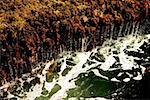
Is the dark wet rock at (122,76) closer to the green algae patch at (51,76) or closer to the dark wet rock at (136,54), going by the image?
the dark wet rock at (136,54)

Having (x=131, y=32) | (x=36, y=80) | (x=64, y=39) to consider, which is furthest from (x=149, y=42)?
(x=36, y=80)

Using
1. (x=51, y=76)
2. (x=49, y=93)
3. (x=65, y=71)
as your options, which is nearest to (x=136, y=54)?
(x=65, y=71)

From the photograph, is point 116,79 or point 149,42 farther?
point 149,42

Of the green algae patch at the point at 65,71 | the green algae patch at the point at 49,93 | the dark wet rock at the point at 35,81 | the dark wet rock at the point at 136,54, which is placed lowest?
the green algae patch at the point at 49,93

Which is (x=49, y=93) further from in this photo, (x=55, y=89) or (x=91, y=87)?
(x=91, y=87)

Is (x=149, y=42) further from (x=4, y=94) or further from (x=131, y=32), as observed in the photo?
(x=4, y=94)

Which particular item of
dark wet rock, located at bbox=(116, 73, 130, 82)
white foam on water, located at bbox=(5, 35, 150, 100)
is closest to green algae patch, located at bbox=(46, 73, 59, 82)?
white foam on water, located at bbox=(5, 35, 150, 100)

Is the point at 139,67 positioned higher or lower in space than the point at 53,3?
lower

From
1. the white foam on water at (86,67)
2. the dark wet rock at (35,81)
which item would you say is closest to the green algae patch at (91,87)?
the white foam on water at (86,67)
